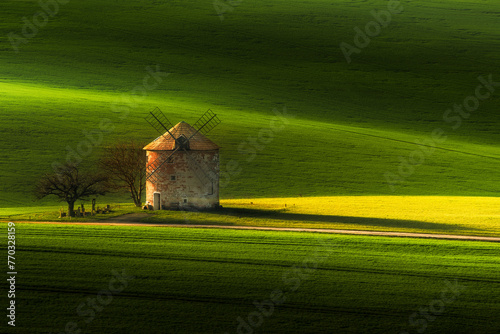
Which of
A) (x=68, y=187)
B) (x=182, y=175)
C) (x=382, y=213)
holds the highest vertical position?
(x=182, y=175)

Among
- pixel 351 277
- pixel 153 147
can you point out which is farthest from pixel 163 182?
pixel 351 277

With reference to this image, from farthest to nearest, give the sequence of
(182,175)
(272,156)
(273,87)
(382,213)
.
→ 1. (273,87)
2. (272,156)
3. (382,213)
4. (182,175)

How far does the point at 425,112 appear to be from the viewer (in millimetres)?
95438

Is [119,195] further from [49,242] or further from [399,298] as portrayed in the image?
[399,298]

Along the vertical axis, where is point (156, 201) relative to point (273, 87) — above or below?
below

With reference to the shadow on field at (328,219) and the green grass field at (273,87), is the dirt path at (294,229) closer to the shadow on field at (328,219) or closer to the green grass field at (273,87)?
the shadow on field at (328,219)

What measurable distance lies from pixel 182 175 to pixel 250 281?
20.7 metres

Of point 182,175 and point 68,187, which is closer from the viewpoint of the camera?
point 68,187

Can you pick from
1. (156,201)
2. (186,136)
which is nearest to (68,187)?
(156,201)

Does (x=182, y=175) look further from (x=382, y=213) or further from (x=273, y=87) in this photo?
(x=273, y=87)

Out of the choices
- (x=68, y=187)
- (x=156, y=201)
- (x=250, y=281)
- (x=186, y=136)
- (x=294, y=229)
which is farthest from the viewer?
(x=186, y=136)

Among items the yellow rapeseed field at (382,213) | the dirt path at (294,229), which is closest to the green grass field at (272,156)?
the yellow rapeseed field at (382,213)

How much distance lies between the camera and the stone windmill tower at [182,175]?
153 feet

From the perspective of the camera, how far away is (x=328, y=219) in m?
44.2
